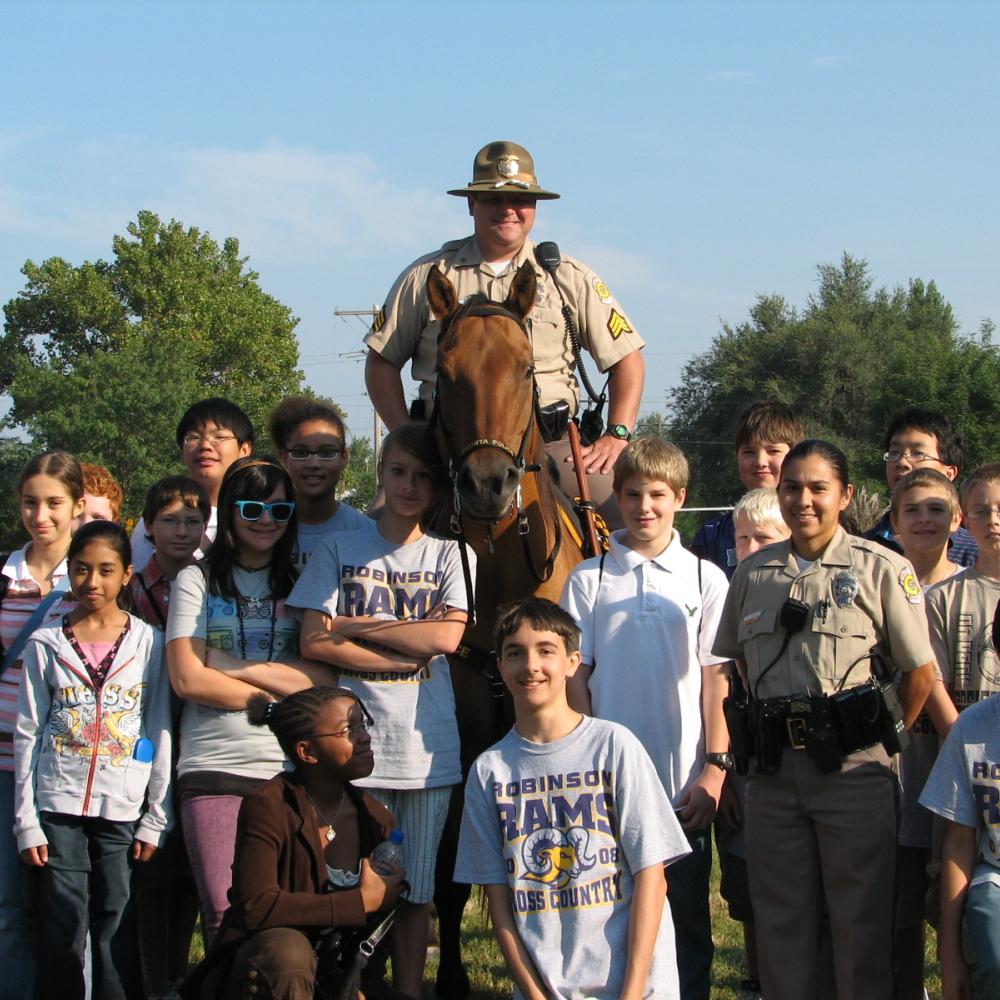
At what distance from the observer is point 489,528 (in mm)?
4914

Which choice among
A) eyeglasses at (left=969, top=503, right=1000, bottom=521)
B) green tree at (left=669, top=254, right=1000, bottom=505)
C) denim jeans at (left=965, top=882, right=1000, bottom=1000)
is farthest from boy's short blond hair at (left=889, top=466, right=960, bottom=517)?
green tree at (left=669, top=254, right=1000, bottom=505)

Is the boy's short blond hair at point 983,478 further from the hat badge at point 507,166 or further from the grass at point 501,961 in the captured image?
the hat badge at point 507,166

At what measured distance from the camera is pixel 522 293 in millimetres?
5324

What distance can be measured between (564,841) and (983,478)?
2399mm

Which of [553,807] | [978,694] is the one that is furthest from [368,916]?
[978,694]

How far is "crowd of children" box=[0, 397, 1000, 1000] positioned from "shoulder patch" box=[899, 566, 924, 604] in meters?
0.01

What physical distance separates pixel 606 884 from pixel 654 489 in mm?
1577

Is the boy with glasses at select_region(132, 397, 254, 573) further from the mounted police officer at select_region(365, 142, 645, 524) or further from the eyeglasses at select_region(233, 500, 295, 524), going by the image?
the eyeglasses at select_region(233, 500, 295, 524)

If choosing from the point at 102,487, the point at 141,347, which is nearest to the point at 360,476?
the point at 141,347

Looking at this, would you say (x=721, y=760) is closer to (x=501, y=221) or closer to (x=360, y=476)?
(x=501, y=221)

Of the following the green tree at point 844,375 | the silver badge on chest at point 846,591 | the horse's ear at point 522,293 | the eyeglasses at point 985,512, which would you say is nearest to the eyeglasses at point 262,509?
the horse's ear at point 522,293

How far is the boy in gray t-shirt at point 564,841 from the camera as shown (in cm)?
371

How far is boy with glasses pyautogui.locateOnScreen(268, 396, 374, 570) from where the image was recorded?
5234 mm

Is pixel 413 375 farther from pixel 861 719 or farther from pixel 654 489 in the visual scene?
pixel 861 719
